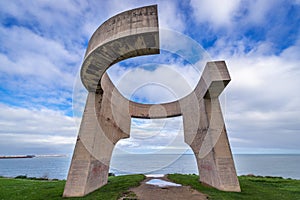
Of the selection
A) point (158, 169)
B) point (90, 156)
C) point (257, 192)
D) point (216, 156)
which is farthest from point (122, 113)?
point (158, 169)

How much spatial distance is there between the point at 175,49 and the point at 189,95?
22.1 feet

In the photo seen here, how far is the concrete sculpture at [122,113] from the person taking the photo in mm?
7379

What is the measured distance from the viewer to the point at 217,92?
1098 centimetres

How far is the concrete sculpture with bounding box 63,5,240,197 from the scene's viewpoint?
738 cm

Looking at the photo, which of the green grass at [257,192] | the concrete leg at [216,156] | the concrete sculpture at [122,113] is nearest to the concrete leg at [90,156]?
the concrete sculpture at [122,113]

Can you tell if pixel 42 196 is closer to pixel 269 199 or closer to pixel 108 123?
pixel 108 123

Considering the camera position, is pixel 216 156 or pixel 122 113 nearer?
pixel 216 156

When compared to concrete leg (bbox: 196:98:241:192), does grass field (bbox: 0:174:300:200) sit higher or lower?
lower

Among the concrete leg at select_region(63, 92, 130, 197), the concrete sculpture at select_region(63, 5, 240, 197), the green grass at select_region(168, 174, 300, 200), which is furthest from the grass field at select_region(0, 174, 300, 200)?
the concrete sculpture at select_region(63, 5, 240, 197)

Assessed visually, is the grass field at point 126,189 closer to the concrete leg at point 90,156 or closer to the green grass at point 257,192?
the green grass at point 257,192

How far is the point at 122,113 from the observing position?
14.6 m

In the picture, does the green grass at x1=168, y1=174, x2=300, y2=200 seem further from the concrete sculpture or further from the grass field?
the concrete sculpture

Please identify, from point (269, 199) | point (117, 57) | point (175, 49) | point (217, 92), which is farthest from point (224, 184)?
point (117, 57)

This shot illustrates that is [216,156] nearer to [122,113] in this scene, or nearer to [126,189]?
[126,189]
